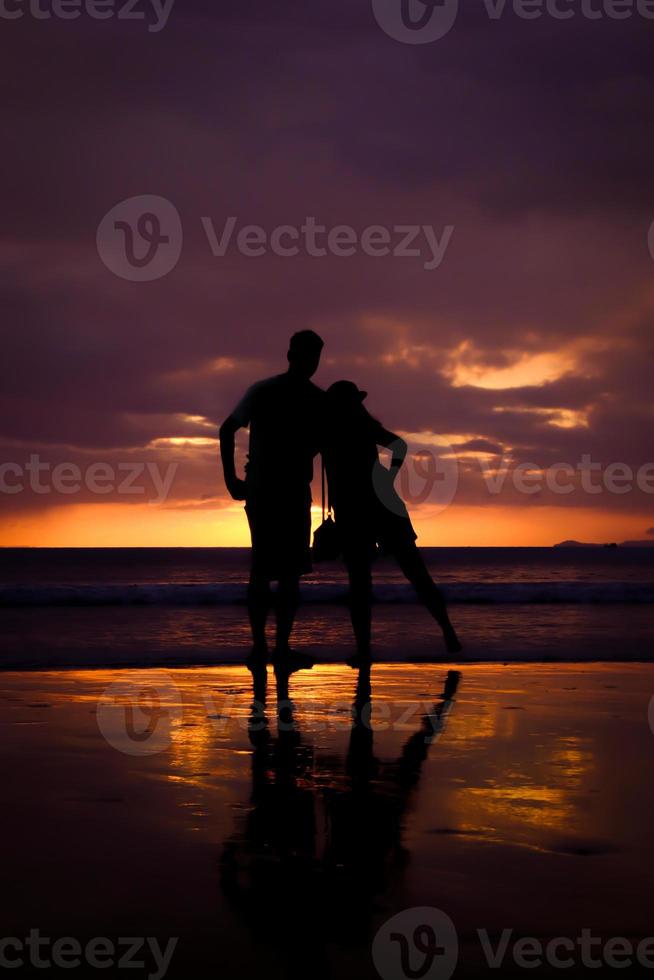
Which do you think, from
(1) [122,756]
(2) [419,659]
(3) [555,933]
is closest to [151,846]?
(3) [555,933]

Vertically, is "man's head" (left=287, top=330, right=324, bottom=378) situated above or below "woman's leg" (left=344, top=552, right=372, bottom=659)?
above

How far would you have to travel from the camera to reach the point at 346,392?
750 centimetres

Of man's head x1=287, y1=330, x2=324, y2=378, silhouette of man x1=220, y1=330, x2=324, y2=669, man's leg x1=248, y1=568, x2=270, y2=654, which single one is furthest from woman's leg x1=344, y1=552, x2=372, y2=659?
man's head x1=287, y1=330, x2=324, y2=378

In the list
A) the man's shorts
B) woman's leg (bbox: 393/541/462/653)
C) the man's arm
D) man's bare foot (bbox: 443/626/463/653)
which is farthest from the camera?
man's bare foot (bbox: 443/626/463/653)

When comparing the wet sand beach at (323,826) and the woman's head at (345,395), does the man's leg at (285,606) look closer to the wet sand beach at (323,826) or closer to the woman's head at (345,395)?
the wet sand beach at (323,826)

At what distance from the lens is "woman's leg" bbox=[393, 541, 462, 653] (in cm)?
795

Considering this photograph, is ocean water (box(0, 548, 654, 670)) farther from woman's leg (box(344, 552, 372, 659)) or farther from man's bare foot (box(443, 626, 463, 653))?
woman's leg (box(344, 552, 372, 659))

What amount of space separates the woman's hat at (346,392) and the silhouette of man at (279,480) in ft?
1.32

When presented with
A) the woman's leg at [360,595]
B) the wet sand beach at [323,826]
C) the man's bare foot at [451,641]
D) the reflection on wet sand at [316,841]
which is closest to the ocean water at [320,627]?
the man's bare foot at [451,641]

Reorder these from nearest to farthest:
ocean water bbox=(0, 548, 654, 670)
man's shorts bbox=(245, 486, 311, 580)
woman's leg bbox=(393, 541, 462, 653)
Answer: man's shorts bbox=(245, 486, 311, 580)
woman's leg bbox=(393, 541, 462, 653)
ocean water bbox=(0, 548, 654, 670)

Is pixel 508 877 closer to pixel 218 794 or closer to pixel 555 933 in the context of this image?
pixel 555 933

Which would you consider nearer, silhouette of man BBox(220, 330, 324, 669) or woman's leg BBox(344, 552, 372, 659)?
silhouette of man BBox(220, 330, 324, 669)

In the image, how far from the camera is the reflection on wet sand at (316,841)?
257 cm

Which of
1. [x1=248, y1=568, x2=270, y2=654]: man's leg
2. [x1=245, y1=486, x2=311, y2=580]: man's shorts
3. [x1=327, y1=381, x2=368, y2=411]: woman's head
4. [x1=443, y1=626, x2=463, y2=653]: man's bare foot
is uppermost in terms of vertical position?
[x1=327, y1=381, x2=368, y2=411]: woman's head
